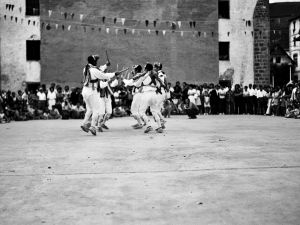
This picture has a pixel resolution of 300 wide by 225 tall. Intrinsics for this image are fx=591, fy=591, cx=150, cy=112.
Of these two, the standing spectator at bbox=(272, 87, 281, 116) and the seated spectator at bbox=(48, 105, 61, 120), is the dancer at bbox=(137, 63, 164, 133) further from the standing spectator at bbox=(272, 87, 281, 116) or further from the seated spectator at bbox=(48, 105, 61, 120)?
the standing spectator at bbox=(272, 87, 281, 116)

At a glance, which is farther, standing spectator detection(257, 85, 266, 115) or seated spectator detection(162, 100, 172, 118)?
standing spectator detection(257, 85, 266, 115)

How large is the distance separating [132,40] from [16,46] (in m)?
6.77

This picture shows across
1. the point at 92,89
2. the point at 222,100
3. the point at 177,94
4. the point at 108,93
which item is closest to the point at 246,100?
the point at 222,100

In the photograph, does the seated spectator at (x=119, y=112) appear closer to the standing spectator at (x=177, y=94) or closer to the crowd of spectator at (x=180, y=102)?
the crowd of spectator at (x=180, y=102)

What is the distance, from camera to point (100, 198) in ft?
19.8

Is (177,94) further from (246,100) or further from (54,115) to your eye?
(54,115)

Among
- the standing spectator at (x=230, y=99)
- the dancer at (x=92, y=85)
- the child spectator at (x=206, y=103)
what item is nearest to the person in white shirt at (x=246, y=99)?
the standing spectator at (x=230, y=99)

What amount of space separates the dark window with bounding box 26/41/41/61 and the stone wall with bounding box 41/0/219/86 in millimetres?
435

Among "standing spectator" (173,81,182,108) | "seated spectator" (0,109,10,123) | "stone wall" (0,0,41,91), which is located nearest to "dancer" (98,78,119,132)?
"seated spectator" (0,109,10,123)

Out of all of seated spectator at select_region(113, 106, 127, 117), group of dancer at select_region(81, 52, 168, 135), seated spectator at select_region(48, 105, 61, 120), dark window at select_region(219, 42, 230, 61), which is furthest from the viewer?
dark window at select_region(219, 42, 230, 61)

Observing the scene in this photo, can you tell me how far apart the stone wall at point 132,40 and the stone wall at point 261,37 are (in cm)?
264

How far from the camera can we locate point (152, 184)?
22.4ft

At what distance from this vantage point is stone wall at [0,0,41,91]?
33906 millimetres

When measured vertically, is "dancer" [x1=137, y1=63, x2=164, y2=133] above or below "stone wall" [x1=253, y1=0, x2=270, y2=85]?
below
